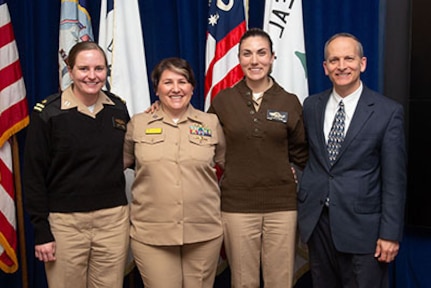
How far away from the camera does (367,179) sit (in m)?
1.96

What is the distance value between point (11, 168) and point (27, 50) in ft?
2.73

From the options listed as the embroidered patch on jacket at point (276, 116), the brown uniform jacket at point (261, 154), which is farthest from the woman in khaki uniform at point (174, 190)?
the embroidered patch on jacket at point (276, 116)

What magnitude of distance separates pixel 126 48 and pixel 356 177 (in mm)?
1607

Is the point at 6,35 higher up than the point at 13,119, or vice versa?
the point at 6,35

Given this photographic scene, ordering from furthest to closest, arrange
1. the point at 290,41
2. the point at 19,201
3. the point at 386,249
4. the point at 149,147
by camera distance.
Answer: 1. the point at 19,201
2. the point at 290,41
3. the point at 149,147
4. the point at 386,249

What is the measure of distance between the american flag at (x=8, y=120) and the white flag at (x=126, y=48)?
0.52 m

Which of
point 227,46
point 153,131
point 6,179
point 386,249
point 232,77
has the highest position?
point 227,46

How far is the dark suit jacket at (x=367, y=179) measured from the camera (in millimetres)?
1928

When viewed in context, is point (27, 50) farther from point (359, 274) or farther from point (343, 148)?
point (359, 274)

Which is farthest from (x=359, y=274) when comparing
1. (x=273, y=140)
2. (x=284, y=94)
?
(x=284, y=94)

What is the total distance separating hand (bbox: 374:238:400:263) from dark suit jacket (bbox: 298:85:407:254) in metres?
0.02

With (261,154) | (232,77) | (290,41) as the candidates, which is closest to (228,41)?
(232,77)

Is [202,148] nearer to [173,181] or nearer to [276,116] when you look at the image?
[173,181]

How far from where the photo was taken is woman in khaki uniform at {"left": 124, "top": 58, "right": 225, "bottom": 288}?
2.04 m
